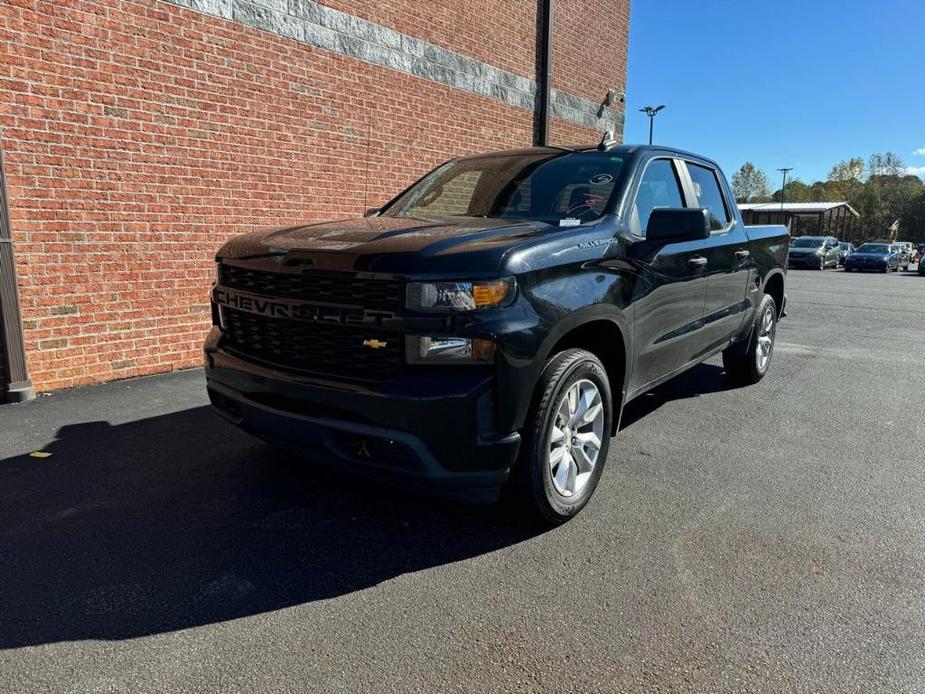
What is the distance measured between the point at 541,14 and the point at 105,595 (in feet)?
35.0

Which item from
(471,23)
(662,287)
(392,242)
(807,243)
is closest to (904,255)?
(807,243)

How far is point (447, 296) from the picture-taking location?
2705mm

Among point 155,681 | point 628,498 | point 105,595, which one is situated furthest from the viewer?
point 628,498

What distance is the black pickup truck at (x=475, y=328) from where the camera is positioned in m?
2.69

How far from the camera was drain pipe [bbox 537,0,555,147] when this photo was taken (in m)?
10.8

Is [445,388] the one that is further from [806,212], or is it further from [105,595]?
[806,212]

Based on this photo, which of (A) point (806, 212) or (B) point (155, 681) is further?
(A) point (806, 212)

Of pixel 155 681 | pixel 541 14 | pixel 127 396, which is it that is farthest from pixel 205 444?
pixel 541 14

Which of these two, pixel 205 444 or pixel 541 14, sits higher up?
pixel 541 14

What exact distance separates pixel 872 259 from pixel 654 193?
33409mm

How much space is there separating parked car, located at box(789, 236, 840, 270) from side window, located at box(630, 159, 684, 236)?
3074 centimetres

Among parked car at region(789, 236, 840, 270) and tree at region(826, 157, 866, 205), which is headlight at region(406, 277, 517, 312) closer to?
parked car at region(789, 236, 840, 270)

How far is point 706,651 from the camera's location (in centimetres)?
232

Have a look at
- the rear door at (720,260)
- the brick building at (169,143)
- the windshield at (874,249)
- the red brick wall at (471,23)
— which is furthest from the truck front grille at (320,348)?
the windshield at (874,249)
